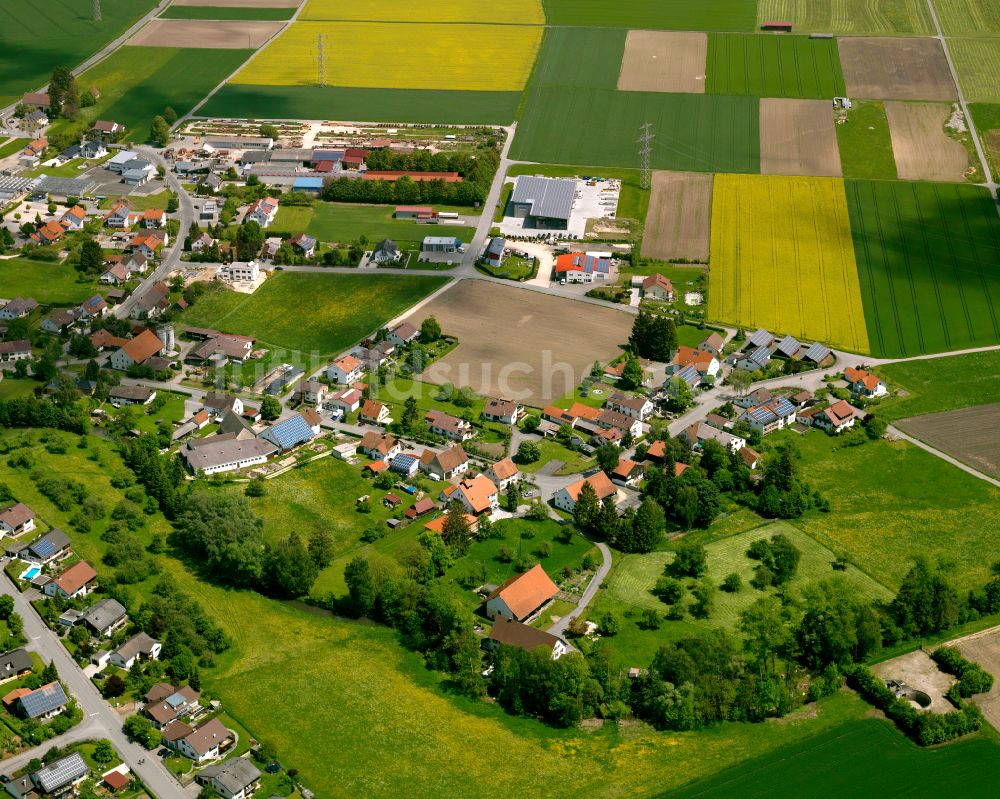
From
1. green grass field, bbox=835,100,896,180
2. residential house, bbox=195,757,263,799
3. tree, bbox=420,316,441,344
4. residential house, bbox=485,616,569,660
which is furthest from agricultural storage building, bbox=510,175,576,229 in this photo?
residential house, bbox=195,757,263,799

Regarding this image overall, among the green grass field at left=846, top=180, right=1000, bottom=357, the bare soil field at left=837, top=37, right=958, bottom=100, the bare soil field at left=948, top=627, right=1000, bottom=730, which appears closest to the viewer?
the bare soil field at left=948, top=627, right=1000, bottom=730

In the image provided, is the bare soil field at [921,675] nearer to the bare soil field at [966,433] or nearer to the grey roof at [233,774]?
the bare soil field at [966,433]

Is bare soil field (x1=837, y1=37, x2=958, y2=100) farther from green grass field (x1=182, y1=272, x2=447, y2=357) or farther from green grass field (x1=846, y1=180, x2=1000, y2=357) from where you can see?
green grass field (x1=182, y1=272, x2=447, y2=357)

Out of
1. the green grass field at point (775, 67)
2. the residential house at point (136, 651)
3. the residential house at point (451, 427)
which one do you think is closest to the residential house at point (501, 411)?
the residential house at point (451, 427)

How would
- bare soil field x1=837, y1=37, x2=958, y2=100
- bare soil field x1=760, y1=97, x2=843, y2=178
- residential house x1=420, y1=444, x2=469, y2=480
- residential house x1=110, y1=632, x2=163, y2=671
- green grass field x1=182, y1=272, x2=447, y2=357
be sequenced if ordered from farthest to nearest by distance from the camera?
bare soil field x1=837, y1=37, x2=958, y2=100, bare soil field x1=760, y1=97, x2=843, y2=178, green grass field x1=182, y1=272, x2=447, y2=357, residential house x1=420, y1=444, x2=469, y2=480, residential house x1=110, y1=632, x2=163, y2=671

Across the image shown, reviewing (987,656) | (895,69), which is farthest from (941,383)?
(895,69)

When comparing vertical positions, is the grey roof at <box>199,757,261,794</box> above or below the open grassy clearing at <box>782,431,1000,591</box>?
below
